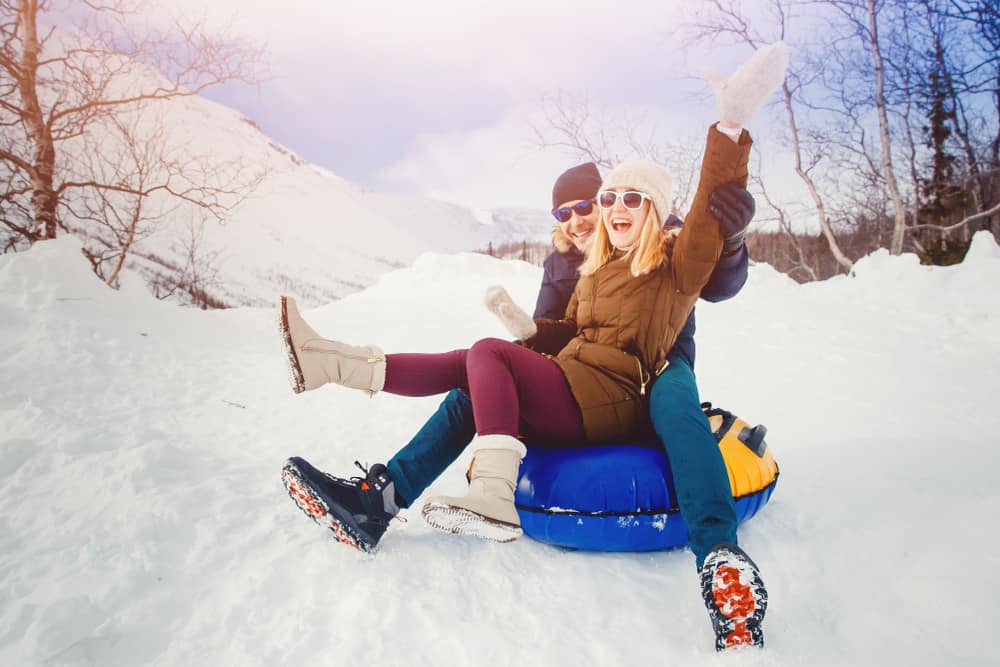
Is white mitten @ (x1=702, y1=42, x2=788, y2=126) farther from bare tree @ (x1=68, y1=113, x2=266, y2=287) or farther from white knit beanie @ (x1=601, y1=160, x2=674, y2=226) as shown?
bare tree @ (x1=68, y1=113, x2=266, y2=287)

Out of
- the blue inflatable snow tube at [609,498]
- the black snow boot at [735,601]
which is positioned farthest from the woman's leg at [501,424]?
the black snow boot at [735,601]

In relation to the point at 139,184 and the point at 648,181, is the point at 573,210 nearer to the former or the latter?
the point at 648,181

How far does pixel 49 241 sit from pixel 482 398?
5.15 meters

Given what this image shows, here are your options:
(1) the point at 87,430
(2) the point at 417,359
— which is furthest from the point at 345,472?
(1) the point at 87,430

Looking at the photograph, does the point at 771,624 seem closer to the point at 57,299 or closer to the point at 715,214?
the point at 715,214

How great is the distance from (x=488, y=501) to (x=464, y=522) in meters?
0.09

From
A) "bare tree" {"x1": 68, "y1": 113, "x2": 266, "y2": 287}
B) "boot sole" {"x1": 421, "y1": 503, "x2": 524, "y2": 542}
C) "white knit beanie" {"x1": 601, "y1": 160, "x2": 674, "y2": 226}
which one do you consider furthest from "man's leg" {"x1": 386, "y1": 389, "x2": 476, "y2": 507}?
"bare tree" {"x1": 68, "y1": 113, "x2": 266, "y2": 287}

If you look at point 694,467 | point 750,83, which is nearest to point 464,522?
point 694,467

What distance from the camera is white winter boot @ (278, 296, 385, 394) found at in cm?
160

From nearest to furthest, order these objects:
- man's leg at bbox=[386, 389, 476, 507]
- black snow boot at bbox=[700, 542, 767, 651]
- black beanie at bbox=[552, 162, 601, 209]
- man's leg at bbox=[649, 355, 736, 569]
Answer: black snow boot at bbox=[700, 542, 767, 651] → man's leg at bbox=[649, 355, 736, 569] → man's leg at bbox=[386, 389, 476, 507] → black beanie at bbox=[552, 162, 601, 209]

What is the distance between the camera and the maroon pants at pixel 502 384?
1482 millimetres

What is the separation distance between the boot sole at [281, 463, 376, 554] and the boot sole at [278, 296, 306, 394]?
0.27m

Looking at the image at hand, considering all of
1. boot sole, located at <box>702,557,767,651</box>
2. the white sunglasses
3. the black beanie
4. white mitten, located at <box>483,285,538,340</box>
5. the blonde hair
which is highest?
the black beanie

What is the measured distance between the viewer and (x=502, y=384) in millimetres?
1511
